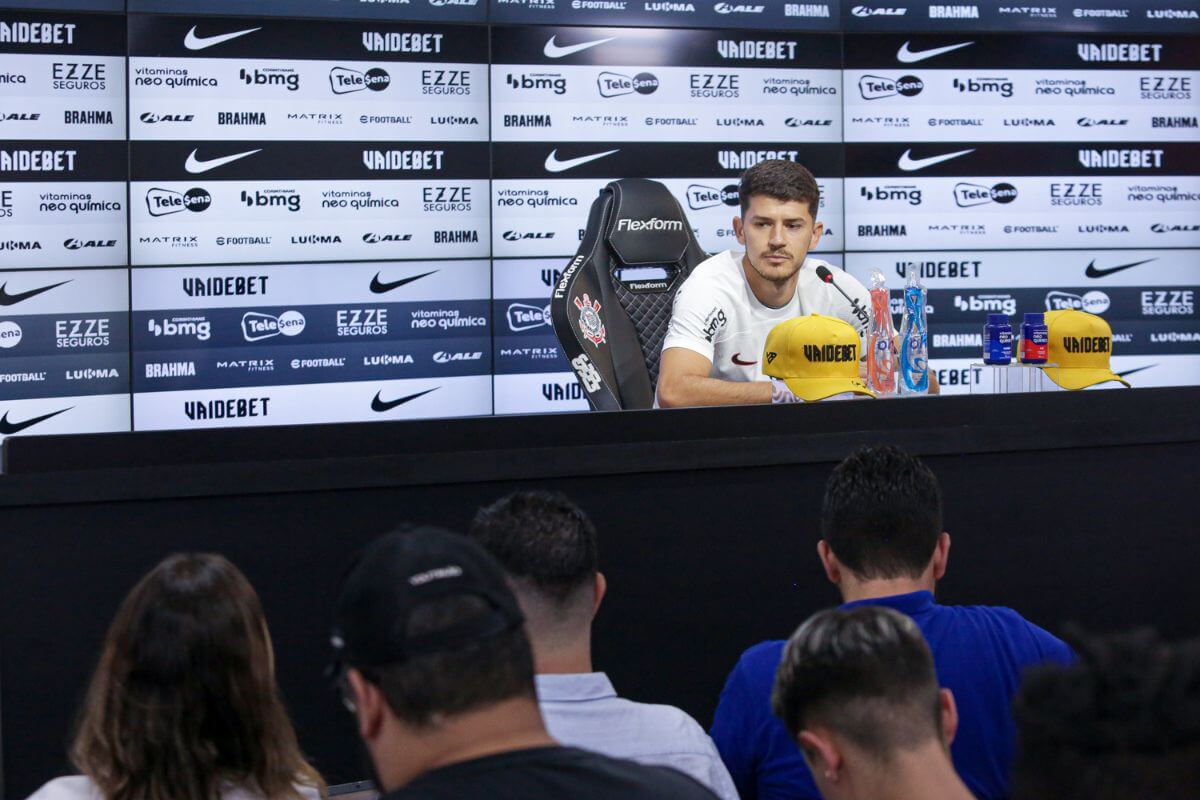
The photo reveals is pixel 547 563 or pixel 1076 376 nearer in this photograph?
pixel 547 563

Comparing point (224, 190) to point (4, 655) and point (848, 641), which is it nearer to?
point (4, 655)

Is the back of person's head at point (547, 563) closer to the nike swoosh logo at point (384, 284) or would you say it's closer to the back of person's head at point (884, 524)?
the back of person's head at point (884, 524)

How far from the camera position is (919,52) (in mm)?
5016

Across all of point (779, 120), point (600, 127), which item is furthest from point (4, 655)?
point (779, 120)

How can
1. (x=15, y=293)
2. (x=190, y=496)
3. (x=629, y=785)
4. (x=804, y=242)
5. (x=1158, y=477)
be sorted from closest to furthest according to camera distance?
(x=629, y=785) < (x=190, y=496) < (x=1158, y=477) < (x=804, y=242) < (x=15, y=293)

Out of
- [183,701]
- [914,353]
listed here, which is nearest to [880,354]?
[914,353]

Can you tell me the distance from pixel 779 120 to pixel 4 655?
3.71 metres

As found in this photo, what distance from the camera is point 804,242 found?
3164mm

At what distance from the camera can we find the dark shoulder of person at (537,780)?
2.91 ft

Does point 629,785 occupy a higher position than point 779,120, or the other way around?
point 779,120

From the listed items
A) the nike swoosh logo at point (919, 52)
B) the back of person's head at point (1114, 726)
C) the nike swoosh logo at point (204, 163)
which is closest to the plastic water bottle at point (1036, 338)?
the back of person's head at point (1114, 726)

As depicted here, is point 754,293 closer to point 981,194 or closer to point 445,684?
point 981,194

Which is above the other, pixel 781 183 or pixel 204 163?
pixel 204 163

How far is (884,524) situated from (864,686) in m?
0.58
